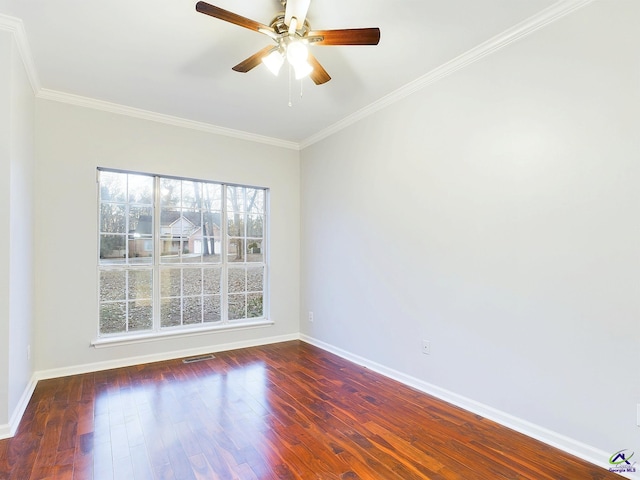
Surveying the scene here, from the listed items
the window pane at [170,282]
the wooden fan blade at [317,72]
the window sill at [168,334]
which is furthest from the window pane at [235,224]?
the wooden fan blade at [317,72]

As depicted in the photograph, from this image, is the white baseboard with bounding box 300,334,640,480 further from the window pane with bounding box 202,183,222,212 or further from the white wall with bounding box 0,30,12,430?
the white wall with bounding box 0,30,12,430

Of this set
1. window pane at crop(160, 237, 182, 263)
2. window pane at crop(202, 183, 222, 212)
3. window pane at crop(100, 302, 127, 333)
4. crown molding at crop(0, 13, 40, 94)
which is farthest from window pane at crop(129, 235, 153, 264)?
crown molding at crop(0, 13, 40, 94)

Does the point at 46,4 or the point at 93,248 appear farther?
the point at 93,248

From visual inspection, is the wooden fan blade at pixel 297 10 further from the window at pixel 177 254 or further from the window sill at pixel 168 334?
the window sill at pixel 168 334

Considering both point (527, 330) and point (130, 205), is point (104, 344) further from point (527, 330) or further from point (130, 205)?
point (527, 330)

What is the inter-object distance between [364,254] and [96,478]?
8.97 feet

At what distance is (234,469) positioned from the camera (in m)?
1.89

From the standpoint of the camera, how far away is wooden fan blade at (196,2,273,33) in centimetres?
170

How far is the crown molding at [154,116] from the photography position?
3.26 m

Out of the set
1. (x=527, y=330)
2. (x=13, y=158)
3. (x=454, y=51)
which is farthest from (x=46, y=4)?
(x=527, y=330)

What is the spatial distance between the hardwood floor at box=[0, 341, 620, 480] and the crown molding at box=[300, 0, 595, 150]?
2723mm

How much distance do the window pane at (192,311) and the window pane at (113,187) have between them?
4.56 ft

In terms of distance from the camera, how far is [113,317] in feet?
11.9

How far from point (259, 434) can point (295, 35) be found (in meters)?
2.62
